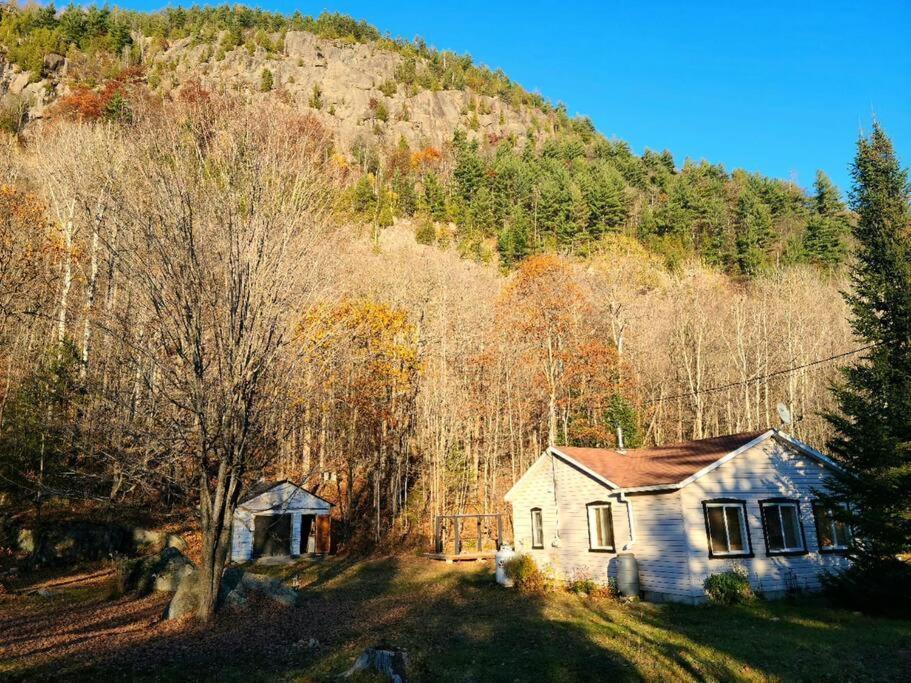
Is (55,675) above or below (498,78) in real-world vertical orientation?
below

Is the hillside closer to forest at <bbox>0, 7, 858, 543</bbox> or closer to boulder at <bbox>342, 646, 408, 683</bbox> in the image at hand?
forest at <bbox>0, 7, 858, 543</bbox>

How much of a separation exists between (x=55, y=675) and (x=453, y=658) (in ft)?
19.0

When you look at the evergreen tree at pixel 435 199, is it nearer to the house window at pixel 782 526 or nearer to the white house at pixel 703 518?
the white house at pixel 703 518

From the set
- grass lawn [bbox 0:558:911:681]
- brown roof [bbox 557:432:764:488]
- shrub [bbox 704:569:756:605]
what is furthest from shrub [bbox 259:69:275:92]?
shrub [bbox 704:569:756:605]

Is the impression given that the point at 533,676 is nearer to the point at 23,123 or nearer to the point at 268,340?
the point at 268,340

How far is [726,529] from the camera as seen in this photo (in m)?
14.7

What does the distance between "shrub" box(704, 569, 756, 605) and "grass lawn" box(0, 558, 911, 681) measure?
507 millimetres

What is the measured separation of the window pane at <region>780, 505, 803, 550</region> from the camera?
15.3 metres

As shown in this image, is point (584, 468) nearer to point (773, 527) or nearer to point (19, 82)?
point (773, 527)

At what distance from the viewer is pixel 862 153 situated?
590 inches

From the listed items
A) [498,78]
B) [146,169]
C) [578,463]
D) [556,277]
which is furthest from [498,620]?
[498,78]

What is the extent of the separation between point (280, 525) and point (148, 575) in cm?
1143

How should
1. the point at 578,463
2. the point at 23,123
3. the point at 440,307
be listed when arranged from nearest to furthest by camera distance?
1. the point at 578,463
2. the point at 440,307
3. the point at 23,123

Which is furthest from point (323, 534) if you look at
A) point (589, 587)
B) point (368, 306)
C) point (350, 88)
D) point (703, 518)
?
point (350, 88)
